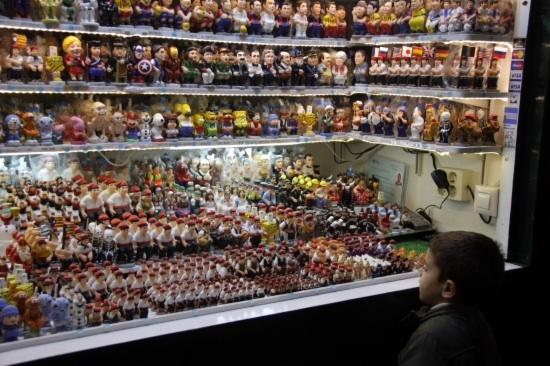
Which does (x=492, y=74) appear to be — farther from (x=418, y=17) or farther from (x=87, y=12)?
(x=87, y=12)

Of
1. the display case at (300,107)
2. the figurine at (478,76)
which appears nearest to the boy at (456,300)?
the display case at (300,107)

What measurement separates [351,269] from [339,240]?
49 centimetres

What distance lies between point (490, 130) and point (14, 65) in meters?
3.00

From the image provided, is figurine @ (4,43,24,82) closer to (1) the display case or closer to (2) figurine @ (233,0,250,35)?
(1) the display case

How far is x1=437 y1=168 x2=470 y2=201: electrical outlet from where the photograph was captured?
457cm

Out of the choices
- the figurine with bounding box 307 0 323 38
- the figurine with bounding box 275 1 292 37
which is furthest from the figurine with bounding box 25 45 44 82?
the figurine with bounding box 307 0 323 38

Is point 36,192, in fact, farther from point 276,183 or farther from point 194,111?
point 276,183

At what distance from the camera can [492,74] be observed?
412cm

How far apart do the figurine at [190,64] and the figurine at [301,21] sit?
895 mm

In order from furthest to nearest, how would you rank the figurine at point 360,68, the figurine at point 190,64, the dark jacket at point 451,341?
the figurine at point 360,68 < the figurine at point 190,64 < the dark jacket at point 451,341

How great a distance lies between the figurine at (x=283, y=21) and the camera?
15.3ft

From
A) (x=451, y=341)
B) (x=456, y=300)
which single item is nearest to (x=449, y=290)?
(x=456, y=300)

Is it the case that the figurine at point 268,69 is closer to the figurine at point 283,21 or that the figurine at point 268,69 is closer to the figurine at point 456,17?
the figurine at point 283,21

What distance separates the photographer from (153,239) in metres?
3.52
